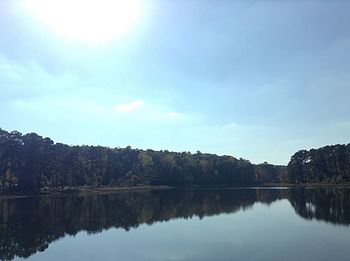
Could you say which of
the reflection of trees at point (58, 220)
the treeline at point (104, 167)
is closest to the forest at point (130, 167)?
the treeline at point (104, 167)

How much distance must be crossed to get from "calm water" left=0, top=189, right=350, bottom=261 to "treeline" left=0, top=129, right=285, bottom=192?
3390 centimetres

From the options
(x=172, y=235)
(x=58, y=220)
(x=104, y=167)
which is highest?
(x=104, y=167)

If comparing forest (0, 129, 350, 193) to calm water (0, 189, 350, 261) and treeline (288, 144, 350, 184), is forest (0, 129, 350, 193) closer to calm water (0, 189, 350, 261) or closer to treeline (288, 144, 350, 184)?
treeline (288, 144, 350, 184)

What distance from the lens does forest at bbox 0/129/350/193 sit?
282 ft

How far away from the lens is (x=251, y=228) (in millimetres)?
37781

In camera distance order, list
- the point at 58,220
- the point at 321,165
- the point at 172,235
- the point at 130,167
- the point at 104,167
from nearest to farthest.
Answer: the point at 172,235 < the point at 58,220 < the point at 104,167 < the point at 130,167 < the point at 321,165

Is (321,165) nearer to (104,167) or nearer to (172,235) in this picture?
(104,167)

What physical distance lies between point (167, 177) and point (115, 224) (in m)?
89.2

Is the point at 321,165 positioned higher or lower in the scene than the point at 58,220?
higher

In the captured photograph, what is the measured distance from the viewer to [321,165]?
5733 inches

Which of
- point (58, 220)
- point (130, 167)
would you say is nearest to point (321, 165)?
point (130, 167)

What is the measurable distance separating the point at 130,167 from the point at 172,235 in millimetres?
92811

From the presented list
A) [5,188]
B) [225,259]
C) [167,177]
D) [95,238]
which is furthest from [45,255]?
[167,177]

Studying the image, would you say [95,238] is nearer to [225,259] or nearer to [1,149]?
[225,259]
